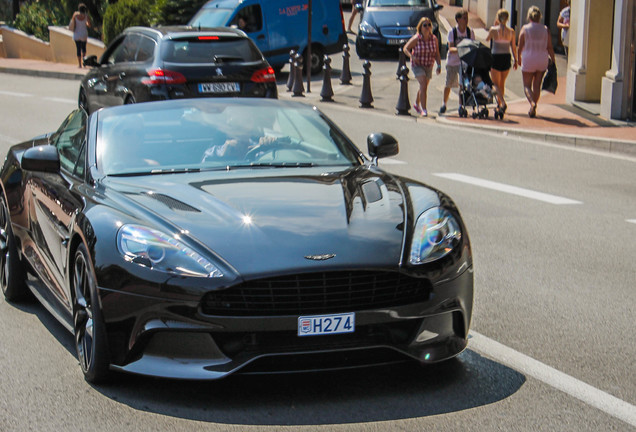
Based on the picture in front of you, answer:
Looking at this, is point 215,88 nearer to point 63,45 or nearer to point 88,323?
point 88,323

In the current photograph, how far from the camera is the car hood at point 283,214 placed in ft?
16.4

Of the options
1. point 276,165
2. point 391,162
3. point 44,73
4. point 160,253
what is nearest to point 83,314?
point 160,253

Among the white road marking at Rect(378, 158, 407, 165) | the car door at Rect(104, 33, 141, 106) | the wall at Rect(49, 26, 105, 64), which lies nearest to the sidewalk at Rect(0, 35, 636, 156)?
the white road marking at Rect(378, 158, 407, 165)

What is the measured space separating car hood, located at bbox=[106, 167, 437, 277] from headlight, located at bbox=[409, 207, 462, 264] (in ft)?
0.28

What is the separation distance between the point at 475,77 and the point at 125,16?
60.8 feet

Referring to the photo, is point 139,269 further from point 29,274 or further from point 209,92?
point 209,92

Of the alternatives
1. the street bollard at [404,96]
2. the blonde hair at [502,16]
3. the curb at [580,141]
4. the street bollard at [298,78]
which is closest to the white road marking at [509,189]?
the curb at [580,141]

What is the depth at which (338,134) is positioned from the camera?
6.96 metres

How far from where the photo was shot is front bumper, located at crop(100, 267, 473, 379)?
16.0ft

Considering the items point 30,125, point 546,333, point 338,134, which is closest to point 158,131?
point 338,134

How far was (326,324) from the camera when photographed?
492 centimetres

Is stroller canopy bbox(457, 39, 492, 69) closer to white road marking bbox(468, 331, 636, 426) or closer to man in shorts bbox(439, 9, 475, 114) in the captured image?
man in shorts bbox(439, 9, 475, 114)

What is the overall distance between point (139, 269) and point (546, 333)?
247 cm

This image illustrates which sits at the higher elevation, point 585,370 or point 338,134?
point 338,134
